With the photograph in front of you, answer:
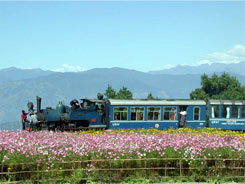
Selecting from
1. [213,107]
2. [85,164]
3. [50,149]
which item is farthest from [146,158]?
[213,107]

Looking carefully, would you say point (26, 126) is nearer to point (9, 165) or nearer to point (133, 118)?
point (133, 118)

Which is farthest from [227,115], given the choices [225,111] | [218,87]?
[218,87]

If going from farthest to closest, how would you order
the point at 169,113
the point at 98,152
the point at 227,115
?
the point at 227,115 → the point at 169,113 → the point at 98,152

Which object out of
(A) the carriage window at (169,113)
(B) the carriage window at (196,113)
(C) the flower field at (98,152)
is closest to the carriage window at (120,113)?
(A) the carriage window at (169,113)

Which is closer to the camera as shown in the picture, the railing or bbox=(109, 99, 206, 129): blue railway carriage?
the railing

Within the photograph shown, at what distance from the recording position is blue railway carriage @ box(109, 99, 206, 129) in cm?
3131

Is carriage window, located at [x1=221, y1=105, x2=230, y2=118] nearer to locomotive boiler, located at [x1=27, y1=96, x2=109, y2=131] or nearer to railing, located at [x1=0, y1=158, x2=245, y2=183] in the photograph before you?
locomotive boiler, located at [x1=27, y1=96, x2=109, y2=131]

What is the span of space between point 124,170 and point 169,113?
1807 cm

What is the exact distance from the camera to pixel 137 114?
31578 millimetres

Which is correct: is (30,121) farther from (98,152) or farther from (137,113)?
(98,152)

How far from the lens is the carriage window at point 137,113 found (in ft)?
103

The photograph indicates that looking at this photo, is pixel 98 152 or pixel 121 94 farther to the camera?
pixel 121 94

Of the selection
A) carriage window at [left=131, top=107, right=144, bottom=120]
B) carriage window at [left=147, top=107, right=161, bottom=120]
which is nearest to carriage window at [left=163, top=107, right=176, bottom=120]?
carriage window at [left=147, top=107, right=161, bottom=120]

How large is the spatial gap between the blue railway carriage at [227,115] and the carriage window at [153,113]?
5409 millimetres
